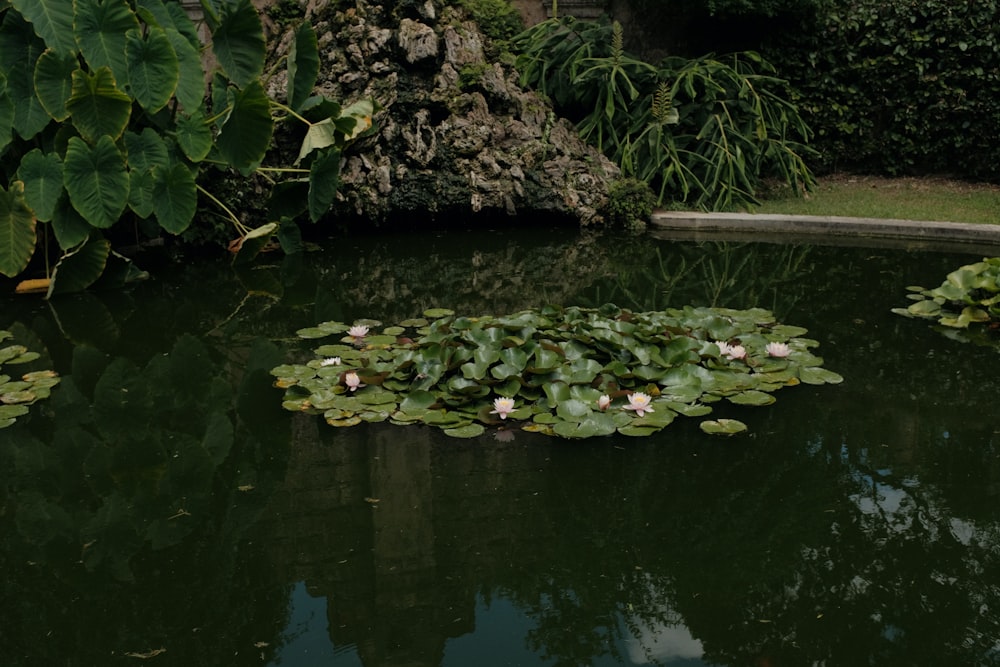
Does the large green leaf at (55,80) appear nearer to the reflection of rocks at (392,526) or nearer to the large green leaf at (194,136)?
the large green leaf at (194,136)

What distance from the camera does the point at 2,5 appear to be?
6.11 m

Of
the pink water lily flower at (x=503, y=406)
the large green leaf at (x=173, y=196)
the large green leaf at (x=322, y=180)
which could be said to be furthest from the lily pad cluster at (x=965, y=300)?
the large green leaf at (x=173, y=196)

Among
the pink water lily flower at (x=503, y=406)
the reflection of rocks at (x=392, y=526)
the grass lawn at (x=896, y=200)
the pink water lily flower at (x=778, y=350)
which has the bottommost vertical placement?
the reflection of rocks at (x=392, y=526)

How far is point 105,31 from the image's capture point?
19.6ft

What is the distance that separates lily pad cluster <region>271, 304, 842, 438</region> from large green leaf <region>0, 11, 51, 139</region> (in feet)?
8.59

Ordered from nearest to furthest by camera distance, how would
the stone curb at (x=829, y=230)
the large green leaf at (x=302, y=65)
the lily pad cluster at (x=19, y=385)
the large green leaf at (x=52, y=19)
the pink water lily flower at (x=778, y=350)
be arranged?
the lily pad cluster at (x=19, y=385) < the pink water lily flower at (x=778, y=350) < the large green leaf at (x=52, y=19) < the large green leaf at (x=302, y=65) < the stone curb at (x=829, y=230)

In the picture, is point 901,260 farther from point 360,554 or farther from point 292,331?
point 360,554

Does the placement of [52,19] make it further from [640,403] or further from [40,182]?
[640,403]

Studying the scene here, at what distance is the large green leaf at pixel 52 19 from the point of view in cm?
571

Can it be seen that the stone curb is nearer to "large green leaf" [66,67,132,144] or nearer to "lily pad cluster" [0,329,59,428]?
"large green leaf" [66,67,132,144]

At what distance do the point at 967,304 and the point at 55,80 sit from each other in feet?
17.7

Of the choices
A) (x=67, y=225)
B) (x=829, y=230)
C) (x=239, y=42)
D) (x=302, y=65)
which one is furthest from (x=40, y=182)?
(x=829, y=230)

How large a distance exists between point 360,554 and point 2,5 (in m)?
4.74

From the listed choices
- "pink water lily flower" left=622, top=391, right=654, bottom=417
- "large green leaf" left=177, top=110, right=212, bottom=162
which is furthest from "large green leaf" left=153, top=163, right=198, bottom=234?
"pink water lily flower" left=622, top=391, right=654, bottom=417
